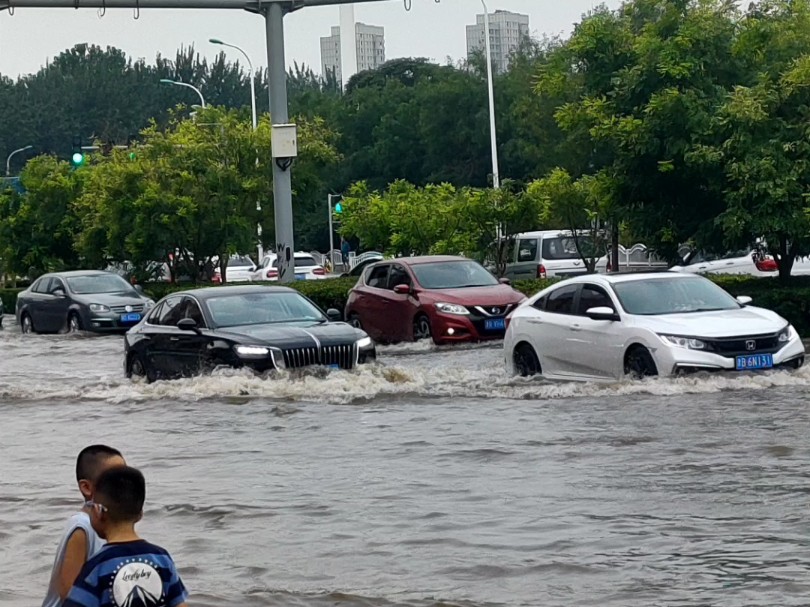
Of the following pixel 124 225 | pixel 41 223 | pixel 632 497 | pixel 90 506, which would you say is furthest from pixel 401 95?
pixel 90 506

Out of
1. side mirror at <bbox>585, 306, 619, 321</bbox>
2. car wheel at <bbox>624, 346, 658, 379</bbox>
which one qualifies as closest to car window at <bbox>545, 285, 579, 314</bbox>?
side mirror at <bbox>585, 306, 619, 321</bbox>

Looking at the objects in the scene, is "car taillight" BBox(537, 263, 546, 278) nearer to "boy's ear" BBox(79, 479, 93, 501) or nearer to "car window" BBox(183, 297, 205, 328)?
"car window" BBox(183, 297, 205, 328)

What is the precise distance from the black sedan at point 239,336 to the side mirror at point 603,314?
9.08 ft

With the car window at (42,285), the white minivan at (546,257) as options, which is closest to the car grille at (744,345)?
the white minivan at (546,257)

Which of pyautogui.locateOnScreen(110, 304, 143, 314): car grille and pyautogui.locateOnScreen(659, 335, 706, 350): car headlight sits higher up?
pyautogui.locateOnScreen(659, 335, 706, 350): car headlight

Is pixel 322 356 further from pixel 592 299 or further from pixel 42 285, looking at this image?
pixel 42 285

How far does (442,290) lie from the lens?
25.5 metres

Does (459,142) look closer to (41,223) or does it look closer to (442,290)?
(41,223)

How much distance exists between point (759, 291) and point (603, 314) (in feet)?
26.8

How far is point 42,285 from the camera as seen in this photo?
36.5m

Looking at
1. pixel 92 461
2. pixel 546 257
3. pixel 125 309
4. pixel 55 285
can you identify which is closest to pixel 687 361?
pixel 92 461

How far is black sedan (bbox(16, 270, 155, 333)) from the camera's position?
33.8 m

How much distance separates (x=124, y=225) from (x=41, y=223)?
894cm

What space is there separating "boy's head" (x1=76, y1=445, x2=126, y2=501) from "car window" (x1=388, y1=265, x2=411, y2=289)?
2056 centimetres
